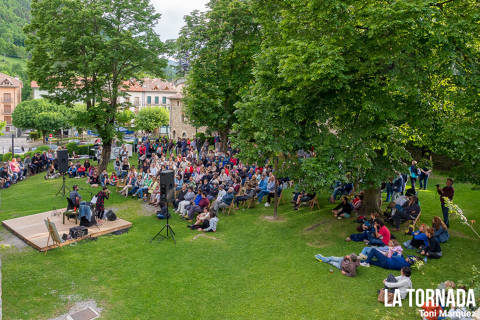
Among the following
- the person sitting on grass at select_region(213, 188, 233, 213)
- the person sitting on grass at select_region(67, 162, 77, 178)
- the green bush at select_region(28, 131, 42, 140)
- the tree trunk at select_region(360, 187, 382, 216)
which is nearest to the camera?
the tree trunk at select_region(360, 187, 382, 216)

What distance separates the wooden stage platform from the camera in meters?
11.2

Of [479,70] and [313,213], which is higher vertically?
[479,70]

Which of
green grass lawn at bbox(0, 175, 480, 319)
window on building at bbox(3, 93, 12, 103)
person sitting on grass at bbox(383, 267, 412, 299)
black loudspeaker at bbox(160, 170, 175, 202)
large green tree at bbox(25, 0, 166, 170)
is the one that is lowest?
green grass lawn at bbox(0, 175, 480, 319)

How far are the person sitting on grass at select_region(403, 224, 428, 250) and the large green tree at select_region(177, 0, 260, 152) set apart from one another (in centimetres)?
1556

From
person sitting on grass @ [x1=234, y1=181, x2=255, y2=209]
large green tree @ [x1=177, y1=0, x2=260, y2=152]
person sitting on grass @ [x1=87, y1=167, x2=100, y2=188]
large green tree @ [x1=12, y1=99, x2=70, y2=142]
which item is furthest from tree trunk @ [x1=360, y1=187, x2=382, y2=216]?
large green tree @ [x1=12, y1=99, x2=70, y2=142]

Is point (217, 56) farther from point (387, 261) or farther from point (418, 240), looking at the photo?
point (387, 261)

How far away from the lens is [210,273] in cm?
959

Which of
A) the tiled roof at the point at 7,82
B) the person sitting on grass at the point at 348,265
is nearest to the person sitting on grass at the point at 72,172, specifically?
the person sitting on grass at the point at 348,265

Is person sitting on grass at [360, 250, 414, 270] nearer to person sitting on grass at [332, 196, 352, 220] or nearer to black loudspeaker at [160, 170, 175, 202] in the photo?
Result: person sitting on grass at [332, 196, 352, 220]

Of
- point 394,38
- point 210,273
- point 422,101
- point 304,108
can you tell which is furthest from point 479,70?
point 210,273

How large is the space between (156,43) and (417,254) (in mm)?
16636

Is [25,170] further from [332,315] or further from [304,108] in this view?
[332,315]

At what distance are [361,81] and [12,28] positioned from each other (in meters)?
167

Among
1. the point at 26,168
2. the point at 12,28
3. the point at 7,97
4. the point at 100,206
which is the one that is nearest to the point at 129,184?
the point at 100,206
